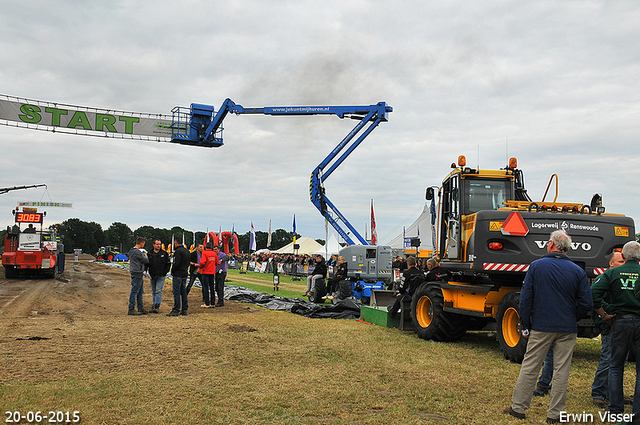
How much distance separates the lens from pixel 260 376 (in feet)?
21.4

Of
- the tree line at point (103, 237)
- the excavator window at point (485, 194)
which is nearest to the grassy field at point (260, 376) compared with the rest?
the excavator window at point (485, 194)

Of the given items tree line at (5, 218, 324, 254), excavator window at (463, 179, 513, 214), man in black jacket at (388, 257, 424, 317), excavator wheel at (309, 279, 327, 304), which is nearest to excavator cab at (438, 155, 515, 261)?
excavator window at (463, 179, 513, 214)

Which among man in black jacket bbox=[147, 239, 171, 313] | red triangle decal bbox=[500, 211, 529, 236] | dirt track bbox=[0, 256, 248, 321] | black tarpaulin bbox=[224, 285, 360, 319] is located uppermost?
red triangle decal bbox=[500, 211, 529, 236]

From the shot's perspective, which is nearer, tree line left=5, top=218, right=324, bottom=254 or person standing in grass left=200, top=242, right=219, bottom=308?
person standing in grass left=200, top=242, right=219, bottom=308

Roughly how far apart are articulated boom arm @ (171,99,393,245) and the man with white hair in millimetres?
16664

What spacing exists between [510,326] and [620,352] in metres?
3.13

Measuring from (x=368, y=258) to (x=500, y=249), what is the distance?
11.9 meters

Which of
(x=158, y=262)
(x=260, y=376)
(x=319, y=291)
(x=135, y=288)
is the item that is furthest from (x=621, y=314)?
(x=319, y=291)

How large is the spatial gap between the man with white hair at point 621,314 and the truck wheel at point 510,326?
2.62 meters

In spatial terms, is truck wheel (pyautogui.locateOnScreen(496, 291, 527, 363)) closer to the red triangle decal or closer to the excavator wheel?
the red triangle decal

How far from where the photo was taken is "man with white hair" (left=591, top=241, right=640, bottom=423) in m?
4.79

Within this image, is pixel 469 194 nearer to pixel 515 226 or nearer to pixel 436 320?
pixel 515 226

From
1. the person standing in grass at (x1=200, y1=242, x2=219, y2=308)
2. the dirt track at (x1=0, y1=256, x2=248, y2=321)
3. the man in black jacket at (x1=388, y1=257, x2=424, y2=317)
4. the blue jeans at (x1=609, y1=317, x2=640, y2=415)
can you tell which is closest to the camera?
the blue jeans at (x1=609, y1=317, x2=640, y2=415)

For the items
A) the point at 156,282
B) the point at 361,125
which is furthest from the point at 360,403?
the point at 361,125
